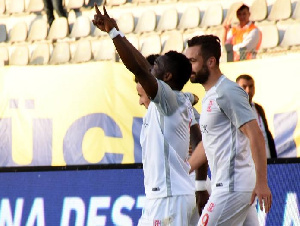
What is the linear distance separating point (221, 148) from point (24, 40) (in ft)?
37.2

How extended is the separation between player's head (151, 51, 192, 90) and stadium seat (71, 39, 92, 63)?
29.2 ft

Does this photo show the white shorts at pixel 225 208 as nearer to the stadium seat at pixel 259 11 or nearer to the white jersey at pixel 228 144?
the white jersey at pixel 228 144

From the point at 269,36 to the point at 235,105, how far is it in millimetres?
7447

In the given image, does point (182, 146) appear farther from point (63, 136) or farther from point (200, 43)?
→ point (63, 136)

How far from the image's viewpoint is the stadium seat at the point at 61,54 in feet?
47.7

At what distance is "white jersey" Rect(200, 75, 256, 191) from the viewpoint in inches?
204

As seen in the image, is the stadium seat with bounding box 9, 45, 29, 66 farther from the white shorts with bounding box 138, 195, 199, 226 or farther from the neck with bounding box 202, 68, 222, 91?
the white shorts with bounding box 138, 195, 199, 226

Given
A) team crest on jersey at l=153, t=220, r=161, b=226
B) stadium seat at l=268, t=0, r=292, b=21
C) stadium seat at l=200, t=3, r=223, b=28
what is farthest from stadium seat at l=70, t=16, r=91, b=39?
team crest on jersey at l=153, t=220, r=161, b=226

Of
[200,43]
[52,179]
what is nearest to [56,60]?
[52,179]

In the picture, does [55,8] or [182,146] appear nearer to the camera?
[182,146]

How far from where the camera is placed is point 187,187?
17.6 ft

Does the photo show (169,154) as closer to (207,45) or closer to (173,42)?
(207,45)

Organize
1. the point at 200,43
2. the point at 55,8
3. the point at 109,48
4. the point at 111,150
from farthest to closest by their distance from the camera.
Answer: the point at 55,8 → the point at 109,48 → the point at 111,150 → the point at 200,43

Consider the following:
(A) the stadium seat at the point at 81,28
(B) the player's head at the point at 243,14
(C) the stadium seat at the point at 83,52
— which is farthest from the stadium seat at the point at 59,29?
(B) the player's head at the point at 243,14
